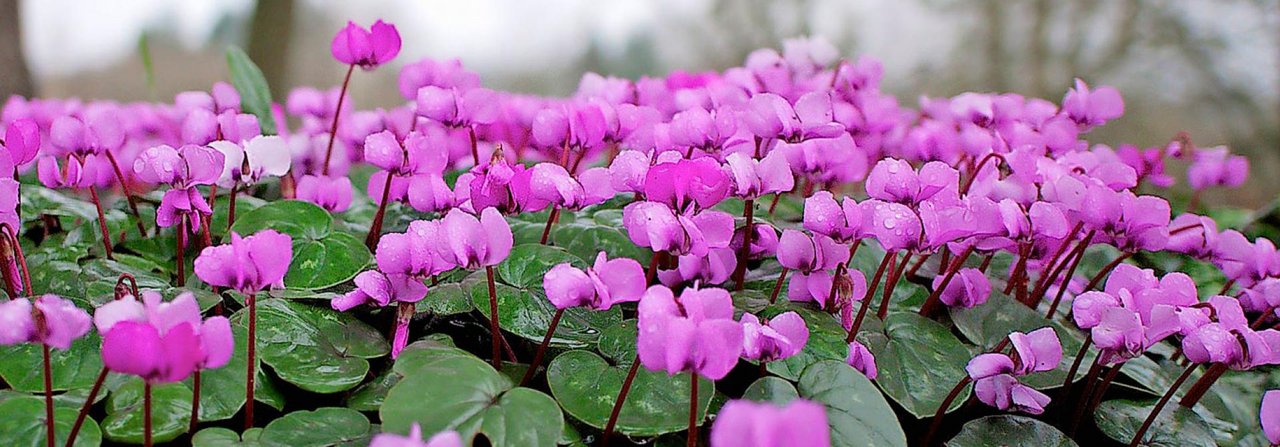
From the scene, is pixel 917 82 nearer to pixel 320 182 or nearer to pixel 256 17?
pixel 256 17

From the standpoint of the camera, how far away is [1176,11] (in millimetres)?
5605

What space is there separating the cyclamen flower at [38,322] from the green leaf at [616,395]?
0.32m

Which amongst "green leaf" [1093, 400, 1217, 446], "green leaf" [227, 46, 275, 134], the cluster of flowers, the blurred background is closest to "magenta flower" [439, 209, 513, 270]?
the cluster of flowers

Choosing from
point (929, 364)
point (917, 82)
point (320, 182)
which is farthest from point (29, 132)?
point (917, 82)

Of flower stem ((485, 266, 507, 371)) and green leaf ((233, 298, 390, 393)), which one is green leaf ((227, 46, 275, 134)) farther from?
flower stem ((485, 266, 507, 371))

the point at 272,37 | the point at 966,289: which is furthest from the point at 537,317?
the point at 272,37

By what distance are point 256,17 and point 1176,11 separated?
17.6 feet

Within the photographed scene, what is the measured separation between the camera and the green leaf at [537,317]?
76cm

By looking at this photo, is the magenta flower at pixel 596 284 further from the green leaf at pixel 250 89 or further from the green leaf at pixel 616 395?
the green leaf at pixel 250 89

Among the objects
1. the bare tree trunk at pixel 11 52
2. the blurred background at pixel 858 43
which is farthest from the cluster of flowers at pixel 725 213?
the blurred background at pixel 858 43

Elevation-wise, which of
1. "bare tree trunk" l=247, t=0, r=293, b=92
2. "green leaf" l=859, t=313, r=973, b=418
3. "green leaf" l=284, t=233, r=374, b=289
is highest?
"green leaf" l=859, t=313, r=973, b=418

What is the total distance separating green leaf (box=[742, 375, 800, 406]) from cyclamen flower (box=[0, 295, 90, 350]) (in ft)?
1.49

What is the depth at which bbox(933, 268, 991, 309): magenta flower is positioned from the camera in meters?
0.85

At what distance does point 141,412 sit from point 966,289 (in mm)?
699
